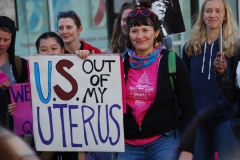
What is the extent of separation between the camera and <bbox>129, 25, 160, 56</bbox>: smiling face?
470 cm

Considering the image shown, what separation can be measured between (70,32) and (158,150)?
6.62 ft

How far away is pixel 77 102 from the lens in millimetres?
4699

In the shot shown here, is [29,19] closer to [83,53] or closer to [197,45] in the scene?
[197,45]

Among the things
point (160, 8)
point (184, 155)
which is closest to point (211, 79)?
point (160, 8)

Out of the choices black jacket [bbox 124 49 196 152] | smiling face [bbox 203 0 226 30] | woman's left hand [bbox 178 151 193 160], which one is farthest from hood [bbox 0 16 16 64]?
woman's left hand [bbox 178 151 193 160]

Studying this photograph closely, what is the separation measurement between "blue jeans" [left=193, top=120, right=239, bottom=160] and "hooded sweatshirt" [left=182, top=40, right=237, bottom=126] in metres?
0.07

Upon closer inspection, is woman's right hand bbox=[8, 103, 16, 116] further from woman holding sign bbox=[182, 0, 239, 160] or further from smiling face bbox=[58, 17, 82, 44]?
woman holding sign bbox=[182, 0, 239, 160]

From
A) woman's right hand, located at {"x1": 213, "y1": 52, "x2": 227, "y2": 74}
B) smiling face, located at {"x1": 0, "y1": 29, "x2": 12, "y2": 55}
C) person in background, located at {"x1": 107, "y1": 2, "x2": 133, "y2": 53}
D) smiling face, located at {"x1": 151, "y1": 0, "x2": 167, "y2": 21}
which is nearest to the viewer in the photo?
woman's right hand, located at {"x1": 213, "y1": 52, "x2": 227, "y2": 74}

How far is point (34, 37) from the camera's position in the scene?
939cm

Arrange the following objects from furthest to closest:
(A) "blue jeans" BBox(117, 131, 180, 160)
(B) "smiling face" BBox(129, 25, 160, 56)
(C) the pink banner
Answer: (C) the pink banner
(B) "smiling face" BBox(129, 25, 160, 56)
(A) "blue jeans" BBox(117, 131, 180, 160)

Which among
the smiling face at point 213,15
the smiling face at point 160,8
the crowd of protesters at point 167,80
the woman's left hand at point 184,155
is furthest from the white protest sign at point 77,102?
the smiling face at point 160,8

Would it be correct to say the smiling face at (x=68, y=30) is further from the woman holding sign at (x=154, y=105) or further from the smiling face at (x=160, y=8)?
the woman holding sign at (x=154, y=105)

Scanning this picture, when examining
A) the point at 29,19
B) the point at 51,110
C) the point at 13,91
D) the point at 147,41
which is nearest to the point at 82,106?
the point at 51,110

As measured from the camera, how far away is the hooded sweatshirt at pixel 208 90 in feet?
18.5
